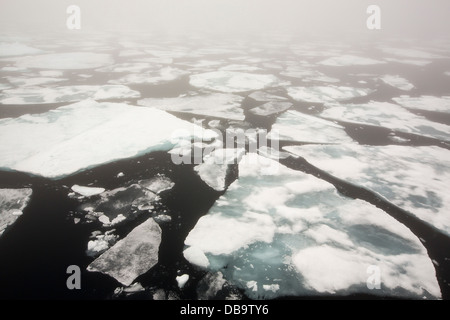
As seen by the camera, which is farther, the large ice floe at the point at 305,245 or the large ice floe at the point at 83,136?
the large ice floe at the point at 83,136

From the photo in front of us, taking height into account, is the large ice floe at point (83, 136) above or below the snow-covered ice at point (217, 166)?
above

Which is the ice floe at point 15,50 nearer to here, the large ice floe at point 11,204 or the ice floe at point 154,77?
the ice floe at point 154,77

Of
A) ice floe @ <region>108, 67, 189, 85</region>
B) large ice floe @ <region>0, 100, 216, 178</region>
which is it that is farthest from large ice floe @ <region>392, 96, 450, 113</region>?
ice floe @ <region>108, 67, 189, 85</region>

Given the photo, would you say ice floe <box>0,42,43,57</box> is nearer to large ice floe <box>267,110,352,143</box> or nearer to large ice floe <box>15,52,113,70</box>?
large ice floe <box>15,52,113,70</box>

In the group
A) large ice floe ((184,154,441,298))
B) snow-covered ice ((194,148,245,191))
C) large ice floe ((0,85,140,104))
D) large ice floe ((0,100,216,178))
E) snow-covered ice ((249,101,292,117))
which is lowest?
large ice floe ((184,154,441,298))

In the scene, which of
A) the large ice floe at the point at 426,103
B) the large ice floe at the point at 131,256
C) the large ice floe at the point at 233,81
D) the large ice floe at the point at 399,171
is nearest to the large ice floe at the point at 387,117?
the large ice floe at the point at 426,103

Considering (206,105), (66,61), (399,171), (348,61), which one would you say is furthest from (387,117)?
(66,61)
